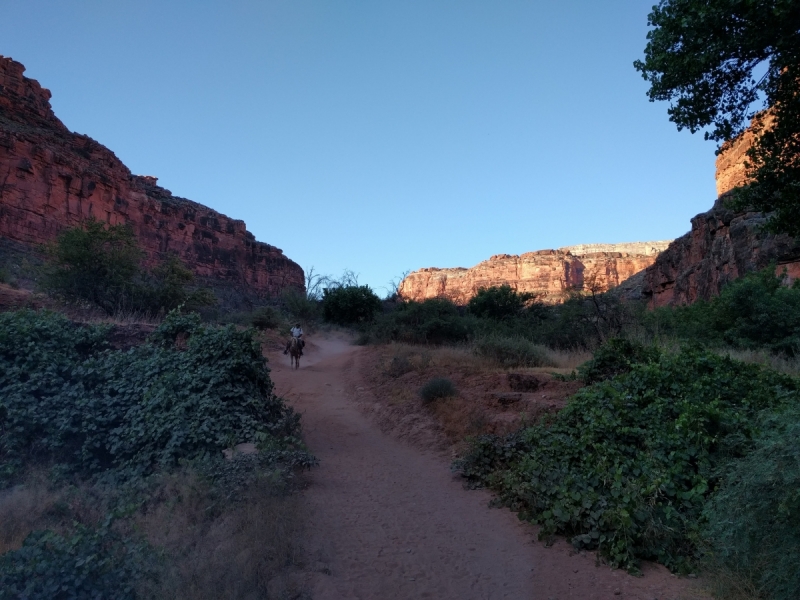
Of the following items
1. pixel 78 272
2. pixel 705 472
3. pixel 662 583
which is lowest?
pixel 662 583

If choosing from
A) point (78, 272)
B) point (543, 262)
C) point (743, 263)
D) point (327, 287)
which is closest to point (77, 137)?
point (327, 287)

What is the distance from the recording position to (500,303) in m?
32.4

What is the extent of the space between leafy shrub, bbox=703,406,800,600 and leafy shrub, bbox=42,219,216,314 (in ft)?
57.7

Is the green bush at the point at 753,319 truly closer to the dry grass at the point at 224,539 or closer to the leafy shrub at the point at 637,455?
the leafy shrub at the point at 637,455

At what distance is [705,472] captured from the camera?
5.30 meters

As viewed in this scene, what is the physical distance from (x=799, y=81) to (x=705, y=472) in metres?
5.19

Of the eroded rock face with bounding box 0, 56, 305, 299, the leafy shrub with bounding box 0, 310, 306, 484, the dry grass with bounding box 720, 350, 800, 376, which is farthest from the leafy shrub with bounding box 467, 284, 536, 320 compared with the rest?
the eroded rock face with bounding box 0, 56, 305, 299

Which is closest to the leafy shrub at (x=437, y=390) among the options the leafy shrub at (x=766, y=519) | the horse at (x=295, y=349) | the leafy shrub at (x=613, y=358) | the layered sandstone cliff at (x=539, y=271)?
the leafy shrub at (x=613, y=358)

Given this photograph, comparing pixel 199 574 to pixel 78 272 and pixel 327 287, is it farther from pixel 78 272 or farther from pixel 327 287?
pixel 327 287

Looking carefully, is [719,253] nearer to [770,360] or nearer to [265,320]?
[770,360]

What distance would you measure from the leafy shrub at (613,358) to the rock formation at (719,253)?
37.5 feet

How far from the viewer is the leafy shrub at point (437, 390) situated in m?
11.2

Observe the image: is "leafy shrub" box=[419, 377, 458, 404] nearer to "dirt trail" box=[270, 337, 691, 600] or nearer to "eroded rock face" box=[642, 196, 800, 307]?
"dirt trail" box=[270, 337, 691, 600]

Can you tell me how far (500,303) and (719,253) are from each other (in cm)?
1188
